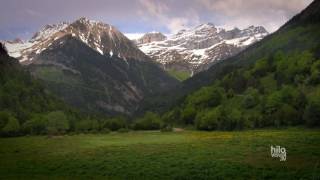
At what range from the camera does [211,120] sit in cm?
18800

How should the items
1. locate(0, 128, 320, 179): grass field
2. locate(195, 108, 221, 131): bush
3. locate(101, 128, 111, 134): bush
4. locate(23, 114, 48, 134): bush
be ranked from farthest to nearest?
locate(101, 128, 111, 134): bush < locate(23, 114, 48, 134): bush < locate(195, 108, 221, 131): bush < locate(0, 128, 320, 179): grass field

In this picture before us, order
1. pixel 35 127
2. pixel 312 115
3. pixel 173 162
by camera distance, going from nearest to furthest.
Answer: pixel 173 162, pixel 312 115, pixel 35 127

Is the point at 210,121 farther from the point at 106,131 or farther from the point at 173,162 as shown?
the point at 173,162

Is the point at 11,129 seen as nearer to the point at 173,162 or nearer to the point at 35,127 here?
the point at 35,127

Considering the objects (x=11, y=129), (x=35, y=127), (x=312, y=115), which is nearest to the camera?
(x=312, y=115)

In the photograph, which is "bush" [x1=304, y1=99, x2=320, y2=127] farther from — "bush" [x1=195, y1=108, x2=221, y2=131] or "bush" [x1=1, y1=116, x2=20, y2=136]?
"bush" [x1=1, y1=116, x2=20, y2=136]

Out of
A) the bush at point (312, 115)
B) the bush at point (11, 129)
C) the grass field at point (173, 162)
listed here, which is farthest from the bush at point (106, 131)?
the grass field at point (173, 162)

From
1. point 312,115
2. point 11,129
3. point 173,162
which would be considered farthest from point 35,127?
point 173,162

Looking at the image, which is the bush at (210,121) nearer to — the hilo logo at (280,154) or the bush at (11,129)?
the bush at (11,129)

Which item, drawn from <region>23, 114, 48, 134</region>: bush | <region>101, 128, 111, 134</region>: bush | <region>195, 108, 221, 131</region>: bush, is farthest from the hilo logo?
<region>23, 114, 48, 134</region>: bush

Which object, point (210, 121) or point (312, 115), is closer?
point (312, 115)

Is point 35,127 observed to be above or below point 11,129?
above

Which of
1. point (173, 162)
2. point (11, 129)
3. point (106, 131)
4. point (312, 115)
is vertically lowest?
point (173, 162)

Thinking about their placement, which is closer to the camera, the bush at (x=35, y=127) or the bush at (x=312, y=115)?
the bush at (x=312, y=115)
